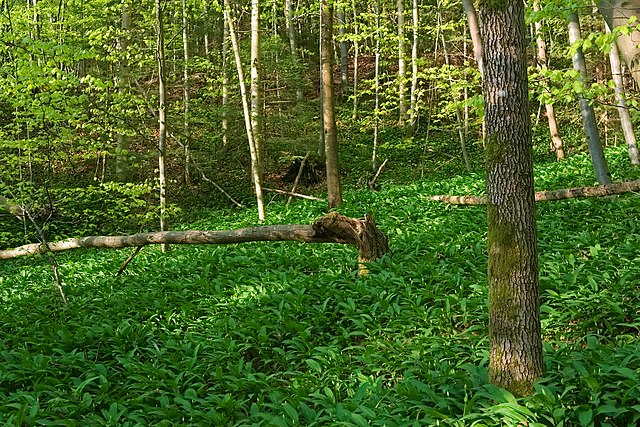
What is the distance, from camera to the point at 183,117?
16656 millimetres

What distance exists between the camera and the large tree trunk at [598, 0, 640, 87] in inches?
202

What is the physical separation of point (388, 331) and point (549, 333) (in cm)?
149

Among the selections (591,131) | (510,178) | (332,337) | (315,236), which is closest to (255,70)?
(315,236)

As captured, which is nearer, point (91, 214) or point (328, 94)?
point (328, 94)

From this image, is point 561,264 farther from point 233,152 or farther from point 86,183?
point 86,183

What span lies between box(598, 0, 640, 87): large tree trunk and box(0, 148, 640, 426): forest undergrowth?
2.13 metres

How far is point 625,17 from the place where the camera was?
205 inches

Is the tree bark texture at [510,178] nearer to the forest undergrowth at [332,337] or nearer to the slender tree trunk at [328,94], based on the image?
the forest undergrowth at [332,337]

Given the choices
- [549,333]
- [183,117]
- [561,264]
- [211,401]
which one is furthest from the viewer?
[183,117]

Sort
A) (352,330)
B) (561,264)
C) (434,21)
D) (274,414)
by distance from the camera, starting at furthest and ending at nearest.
A: (434,21) < (561,264) < (352,330) < (274,414)

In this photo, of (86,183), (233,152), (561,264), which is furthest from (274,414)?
(86,183)

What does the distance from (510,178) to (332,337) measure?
2.85 meters

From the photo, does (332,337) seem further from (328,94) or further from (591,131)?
(328,94)

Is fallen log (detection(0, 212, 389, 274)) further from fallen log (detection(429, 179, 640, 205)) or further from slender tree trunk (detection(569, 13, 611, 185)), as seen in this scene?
slender tree trunk (detection(569, 13, 611, 185))
